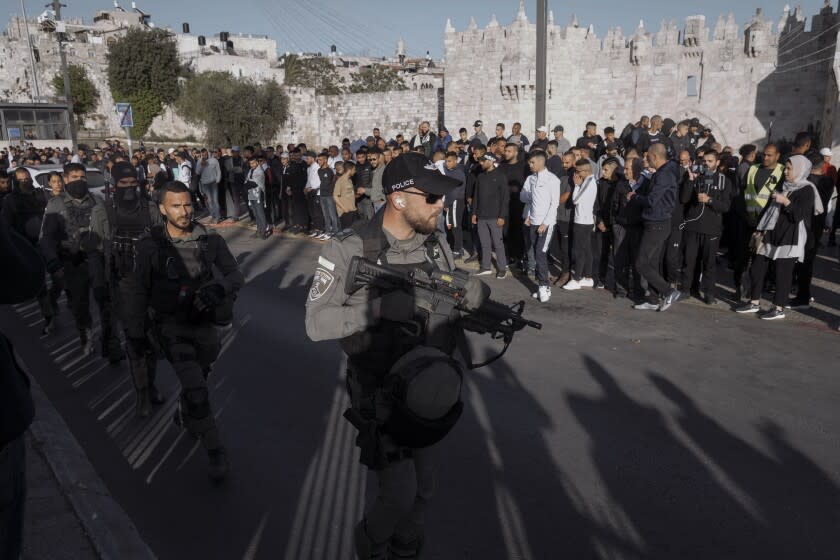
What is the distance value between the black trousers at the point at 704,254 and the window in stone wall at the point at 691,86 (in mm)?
28520

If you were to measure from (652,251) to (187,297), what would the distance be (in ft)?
18.7

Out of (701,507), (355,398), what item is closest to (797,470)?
(701,507)

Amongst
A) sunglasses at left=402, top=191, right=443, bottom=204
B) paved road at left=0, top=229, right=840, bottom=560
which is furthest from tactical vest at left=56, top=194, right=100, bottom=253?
sunglasses at left=402, top=191, right=443, bottom=204

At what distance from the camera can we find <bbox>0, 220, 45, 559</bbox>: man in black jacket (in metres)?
2.03

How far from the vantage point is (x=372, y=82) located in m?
56.7

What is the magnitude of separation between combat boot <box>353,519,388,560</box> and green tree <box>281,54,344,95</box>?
54110 millimetres

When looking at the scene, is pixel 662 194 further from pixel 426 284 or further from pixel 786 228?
pixel 426 284

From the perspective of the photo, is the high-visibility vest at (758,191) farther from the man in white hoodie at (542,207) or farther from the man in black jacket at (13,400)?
the man in black jacket at (13,400)

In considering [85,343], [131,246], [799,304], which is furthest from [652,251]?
[85,343]

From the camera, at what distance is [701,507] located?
3590 millimetres

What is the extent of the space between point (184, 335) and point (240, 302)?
4.51m

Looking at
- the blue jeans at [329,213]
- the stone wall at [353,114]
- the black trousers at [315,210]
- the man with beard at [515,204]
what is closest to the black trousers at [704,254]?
the man with beard at [515,204]

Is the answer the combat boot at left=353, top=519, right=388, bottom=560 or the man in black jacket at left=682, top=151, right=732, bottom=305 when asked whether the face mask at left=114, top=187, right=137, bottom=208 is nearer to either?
the combat boot at left=353, top=519, right=388, bottom=560

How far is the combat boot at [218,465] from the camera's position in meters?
4.02
